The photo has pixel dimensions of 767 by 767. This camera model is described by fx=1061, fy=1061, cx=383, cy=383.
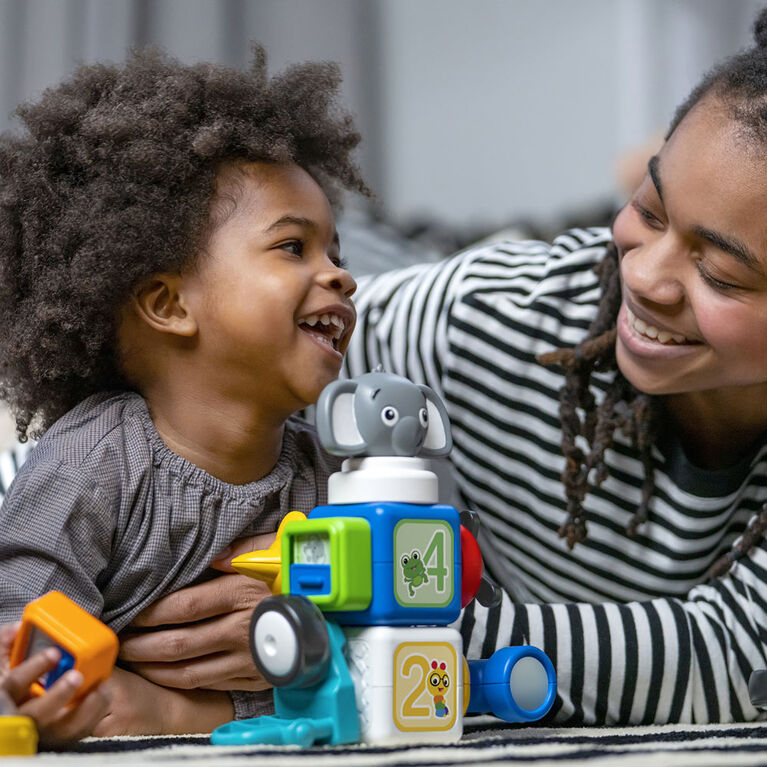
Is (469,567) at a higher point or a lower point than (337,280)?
lower

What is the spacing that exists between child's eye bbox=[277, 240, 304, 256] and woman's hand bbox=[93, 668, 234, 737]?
41cm

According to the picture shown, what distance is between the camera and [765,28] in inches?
47.5

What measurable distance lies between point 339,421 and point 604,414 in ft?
1.90

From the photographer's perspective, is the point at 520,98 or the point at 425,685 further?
the point at 520,98

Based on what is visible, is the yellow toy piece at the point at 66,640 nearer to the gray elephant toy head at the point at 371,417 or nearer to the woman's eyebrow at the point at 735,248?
the gray elephant toy head at the point at 371,417

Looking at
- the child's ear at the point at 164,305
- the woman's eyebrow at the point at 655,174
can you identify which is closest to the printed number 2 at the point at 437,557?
the child's ear at the point at 164,305

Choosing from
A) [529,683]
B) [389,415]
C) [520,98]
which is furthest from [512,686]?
[520,98]

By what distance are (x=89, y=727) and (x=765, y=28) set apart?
102cm

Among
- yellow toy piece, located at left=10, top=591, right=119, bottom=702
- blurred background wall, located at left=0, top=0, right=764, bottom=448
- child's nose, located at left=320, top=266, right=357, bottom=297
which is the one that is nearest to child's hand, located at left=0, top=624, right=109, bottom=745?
yellow toy piece, located at left=10, top=591, right=119, bottom=702

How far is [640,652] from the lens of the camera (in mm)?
1092

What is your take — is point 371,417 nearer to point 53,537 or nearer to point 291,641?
point 291,641

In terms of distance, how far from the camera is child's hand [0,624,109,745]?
2.41ft

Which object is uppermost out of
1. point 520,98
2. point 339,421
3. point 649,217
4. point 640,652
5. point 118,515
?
point 520,98

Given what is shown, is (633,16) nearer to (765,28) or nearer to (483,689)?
(765,28)
